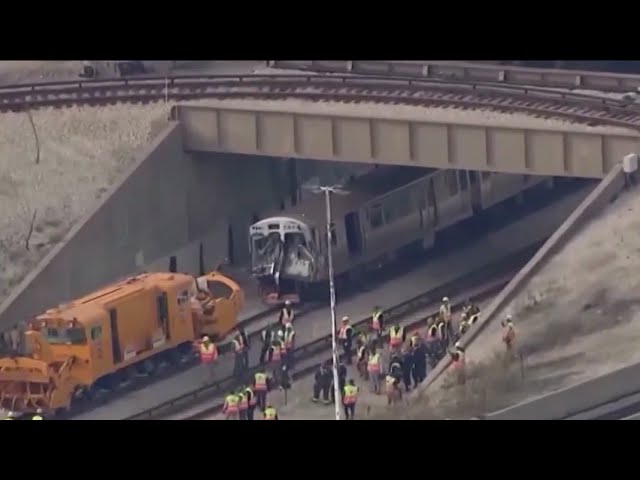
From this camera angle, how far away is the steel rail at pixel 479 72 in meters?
71.2

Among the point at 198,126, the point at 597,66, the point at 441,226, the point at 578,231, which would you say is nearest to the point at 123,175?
the point at 198,126

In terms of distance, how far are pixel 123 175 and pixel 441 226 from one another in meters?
8.21

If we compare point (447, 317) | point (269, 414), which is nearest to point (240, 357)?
point (447, 317)

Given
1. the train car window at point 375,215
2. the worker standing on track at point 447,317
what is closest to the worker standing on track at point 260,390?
the worker standing on track at point 447,317

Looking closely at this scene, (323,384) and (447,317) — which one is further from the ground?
(447,317)

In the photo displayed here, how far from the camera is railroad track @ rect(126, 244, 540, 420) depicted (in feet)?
193

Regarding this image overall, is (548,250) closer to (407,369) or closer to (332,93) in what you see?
(407,369)

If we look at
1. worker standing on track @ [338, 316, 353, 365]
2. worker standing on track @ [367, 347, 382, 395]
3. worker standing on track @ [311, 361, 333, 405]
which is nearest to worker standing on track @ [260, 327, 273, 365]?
worker standing on track @ [338, 316, 353, 365]

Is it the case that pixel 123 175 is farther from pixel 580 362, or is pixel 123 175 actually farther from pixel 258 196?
pixel 580 362

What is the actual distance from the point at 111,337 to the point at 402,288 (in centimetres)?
1060

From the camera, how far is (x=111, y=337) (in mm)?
58500

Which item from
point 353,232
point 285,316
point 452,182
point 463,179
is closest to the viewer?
point 285,316

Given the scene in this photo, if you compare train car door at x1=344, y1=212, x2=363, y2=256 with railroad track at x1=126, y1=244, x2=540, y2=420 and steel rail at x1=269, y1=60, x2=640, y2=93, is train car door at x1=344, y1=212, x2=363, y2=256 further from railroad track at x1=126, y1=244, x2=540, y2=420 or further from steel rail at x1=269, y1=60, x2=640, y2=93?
steel rail at x1=269, y1=60, x2=640, y2=93

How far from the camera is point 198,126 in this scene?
6925 cm
